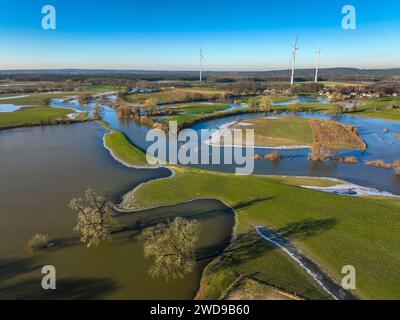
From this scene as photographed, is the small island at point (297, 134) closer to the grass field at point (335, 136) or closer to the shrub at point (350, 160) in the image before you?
the grass field at point (335, 136)

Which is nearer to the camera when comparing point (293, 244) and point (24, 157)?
point (293, 244)

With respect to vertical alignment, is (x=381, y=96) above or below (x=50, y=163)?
above

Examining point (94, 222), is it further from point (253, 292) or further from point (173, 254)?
point (253, 292)

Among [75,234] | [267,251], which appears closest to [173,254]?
[267,251]

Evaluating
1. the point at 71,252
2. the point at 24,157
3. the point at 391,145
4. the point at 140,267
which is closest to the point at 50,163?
the point at 24,157

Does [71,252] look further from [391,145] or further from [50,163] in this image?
[391,145]

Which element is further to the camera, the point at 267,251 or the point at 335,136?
the point at 335,136
